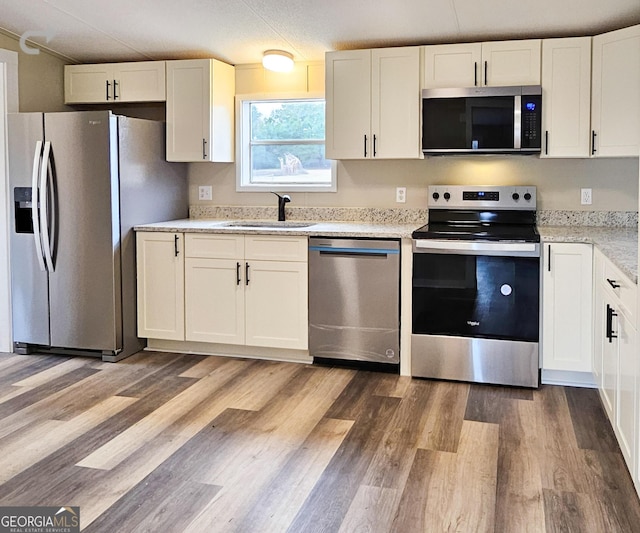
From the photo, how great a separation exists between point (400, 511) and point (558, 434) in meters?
1.09

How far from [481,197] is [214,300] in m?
1.84

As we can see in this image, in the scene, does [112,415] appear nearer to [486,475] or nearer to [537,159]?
[486,475]

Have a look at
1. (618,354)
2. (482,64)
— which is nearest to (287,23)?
(482,64)

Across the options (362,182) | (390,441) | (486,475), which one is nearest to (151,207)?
(362,182)

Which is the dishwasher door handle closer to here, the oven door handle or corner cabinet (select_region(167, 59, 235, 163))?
the oven door handle

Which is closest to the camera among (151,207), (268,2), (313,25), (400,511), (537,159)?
(400,511)

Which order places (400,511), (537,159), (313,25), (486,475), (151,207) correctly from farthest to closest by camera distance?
(151,207) → (537,159) → (313,25) → (486,475) → (400,511)

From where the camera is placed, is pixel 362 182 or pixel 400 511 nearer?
pixel 400 511

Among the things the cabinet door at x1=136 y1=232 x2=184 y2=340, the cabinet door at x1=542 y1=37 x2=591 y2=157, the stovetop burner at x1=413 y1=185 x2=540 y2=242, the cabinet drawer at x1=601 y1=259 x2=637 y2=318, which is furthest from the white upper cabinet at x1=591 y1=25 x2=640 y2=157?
the cabinet door at x1=136 y1=232 x2=184 y2=340

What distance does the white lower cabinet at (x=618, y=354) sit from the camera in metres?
2.38

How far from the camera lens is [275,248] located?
13.7 feet

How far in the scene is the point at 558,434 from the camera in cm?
308

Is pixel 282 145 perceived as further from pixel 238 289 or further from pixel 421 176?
pixel 238 289

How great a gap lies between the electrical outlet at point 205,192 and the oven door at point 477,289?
74.0 inches
